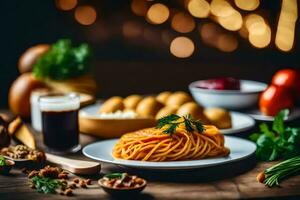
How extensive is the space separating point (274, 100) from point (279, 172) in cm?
85

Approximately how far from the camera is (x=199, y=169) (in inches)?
68.4

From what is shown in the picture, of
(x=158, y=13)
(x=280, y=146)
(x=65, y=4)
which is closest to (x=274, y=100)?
(x=280, y=146)

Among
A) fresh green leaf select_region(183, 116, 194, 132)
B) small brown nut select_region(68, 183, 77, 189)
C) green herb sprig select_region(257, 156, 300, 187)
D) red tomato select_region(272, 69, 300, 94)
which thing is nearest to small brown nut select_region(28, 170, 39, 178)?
small brown nut select_region(68, 183, 77, 189)

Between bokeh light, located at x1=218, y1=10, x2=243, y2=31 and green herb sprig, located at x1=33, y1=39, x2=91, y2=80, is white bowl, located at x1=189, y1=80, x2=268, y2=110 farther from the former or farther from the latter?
bokeh light, located at x1=218, y1=10, x2=243, y2=31

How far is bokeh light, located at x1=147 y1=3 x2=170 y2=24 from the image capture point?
12.8ft

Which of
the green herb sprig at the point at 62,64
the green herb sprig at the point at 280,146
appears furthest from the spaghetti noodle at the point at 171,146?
the green herb sprig at the point at 62,64

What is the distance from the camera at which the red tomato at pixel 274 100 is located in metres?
2.44

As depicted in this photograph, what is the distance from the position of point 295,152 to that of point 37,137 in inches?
38.1

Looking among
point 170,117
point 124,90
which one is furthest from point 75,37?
point 170,117

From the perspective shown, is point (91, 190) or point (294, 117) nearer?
point (91, 190)

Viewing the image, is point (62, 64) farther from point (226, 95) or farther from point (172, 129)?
point (172, 129)

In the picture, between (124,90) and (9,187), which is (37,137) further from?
(124,90)

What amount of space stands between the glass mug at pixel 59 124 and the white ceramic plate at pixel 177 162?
165mm

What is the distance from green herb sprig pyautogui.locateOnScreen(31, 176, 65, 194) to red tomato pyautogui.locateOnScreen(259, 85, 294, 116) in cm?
115
